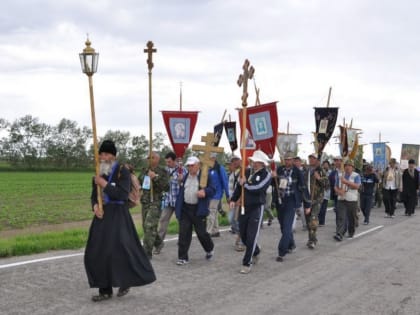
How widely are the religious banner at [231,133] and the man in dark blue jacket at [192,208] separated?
7.10 m

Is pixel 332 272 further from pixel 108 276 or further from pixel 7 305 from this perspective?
pixel 7 305

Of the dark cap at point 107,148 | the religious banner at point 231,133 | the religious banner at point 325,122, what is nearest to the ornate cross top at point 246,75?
the dark cap at point 107,148

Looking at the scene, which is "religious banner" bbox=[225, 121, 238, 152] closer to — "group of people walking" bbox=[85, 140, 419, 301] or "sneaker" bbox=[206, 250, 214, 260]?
"group of people walking" bbox=[85, 140, 419, 301]

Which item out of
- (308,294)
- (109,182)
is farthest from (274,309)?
(109,182)

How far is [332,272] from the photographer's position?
8.12m

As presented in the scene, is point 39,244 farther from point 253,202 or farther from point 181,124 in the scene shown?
point 253,202

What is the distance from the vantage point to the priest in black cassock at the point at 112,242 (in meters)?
6.11

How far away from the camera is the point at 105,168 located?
20.6ft

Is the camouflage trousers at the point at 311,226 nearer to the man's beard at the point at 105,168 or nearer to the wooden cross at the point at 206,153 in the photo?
the wooden cross at the point at 206,153

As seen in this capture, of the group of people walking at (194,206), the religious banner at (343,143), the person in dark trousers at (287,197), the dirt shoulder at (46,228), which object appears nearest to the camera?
the group of people walking at (194,206)

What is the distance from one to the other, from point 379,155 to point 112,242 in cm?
2075

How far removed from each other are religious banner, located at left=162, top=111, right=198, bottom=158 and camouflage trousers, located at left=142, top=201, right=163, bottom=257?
180cm

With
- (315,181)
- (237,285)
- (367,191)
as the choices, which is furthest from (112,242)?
(367,191)

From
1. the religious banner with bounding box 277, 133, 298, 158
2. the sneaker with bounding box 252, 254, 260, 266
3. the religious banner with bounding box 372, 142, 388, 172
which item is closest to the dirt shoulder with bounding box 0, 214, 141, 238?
the religious banner with bounding box 277, 133, 298, 158
